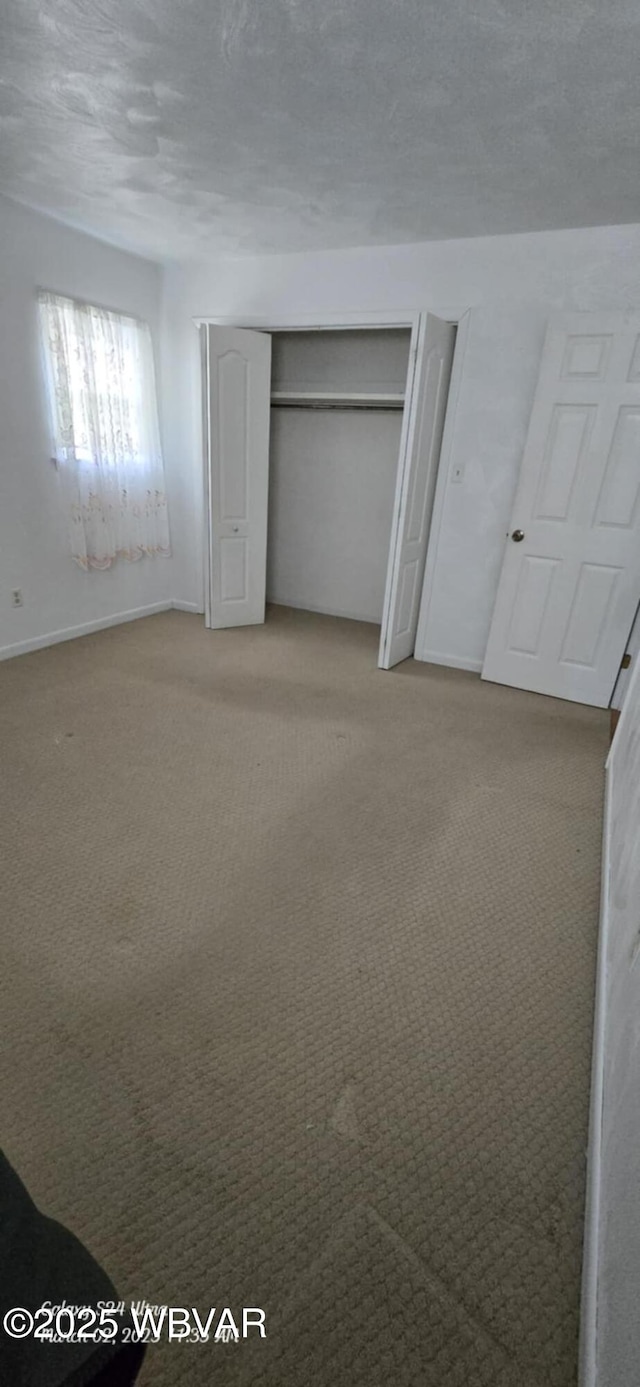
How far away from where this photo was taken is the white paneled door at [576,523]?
2949 millimetres

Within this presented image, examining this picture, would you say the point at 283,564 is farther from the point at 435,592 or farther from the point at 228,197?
the point at 228,197

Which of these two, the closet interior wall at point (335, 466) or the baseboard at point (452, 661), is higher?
the closet interior wall at point (335, 466)

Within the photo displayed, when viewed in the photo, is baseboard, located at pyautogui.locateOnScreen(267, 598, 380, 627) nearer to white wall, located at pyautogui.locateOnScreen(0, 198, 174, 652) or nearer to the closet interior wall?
the closet interior wall

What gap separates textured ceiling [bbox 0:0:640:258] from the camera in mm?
1580

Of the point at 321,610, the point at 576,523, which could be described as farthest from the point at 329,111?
the point at 321,610

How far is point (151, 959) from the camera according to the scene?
62.3 inches

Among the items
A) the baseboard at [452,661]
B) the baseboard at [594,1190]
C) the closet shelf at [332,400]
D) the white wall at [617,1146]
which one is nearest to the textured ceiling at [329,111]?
the closet shelf at [332,400]

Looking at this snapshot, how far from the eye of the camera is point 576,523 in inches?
127

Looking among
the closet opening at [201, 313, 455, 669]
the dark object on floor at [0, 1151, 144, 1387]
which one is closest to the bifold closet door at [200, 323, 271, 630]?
the closet opening at [201, 313, 455, 669]

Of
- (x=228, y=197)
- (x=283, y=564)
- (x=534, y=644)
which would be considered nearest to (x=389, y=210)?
(x=228, y=197)

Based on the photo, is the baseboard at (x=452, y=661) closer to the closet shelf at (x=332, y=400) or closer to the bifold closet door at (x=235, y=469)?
the bifold closet door at (x=235, y=469)

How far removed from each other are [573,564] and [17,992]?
10.7ft

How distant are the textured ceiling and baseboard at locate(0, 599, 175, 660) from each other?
7.77ft

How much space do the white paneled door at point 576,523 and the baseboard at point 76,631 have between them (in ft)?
8.75
